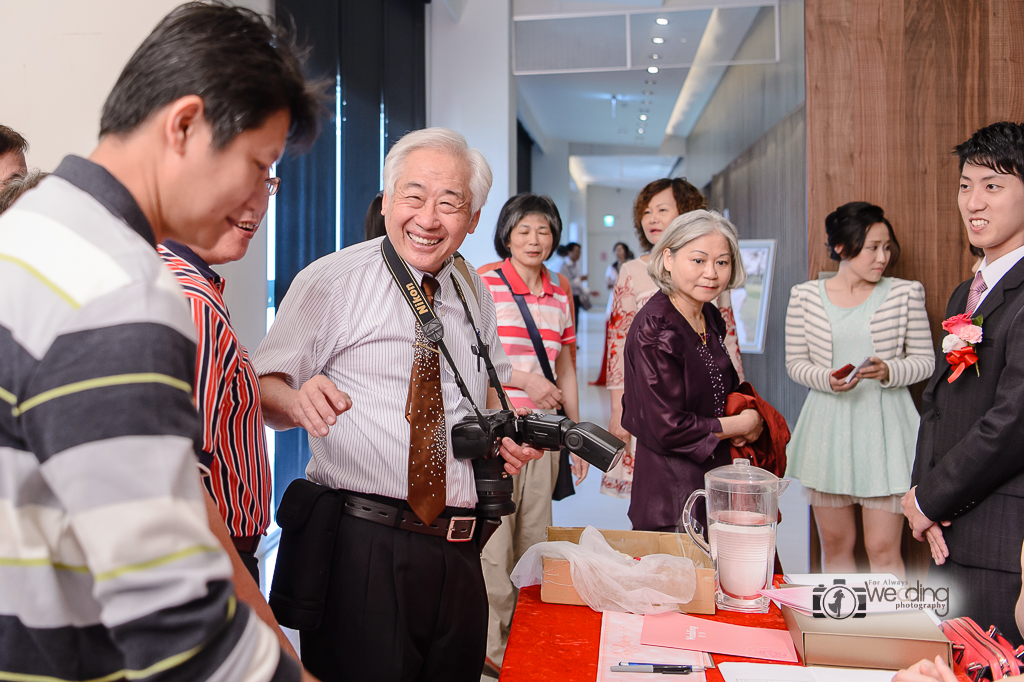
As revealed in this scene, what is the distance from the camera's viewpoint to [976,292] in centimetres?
204

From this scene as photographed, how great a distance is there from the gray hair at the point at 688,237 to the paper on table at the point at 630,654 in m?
1.15

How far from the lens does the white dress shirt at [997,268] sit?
189cm

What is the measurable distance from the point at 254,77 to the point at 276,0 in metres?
3.07

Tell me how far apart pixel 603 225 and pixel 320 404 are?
21.6 metres

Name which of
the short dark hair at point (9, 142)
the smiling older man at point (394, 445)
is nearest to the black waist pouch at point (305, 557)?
the smiling older man at point (394, 445)

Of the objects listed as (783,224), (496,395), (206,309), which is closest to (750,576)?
(496,395)

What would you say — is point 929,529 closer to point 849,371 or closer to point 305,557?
point 849,371

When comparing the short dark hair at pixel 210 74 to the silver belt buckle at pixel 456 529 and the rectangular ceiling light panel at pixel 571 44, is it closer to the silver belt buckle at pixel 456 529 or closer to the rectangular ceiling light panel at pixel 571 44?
the silver belt buckle at pixel 456 529

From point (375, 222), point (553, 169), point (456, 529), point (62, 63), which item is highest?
point (553, 169)

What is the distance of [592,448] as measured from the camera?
1.33 m

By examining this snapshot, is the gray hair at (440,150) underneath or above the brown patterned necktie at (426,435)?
above

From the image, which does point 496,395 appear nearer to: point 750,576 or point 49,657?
point 750,576

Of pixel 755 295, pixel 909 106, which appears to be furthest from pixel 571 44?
pixel 909 106

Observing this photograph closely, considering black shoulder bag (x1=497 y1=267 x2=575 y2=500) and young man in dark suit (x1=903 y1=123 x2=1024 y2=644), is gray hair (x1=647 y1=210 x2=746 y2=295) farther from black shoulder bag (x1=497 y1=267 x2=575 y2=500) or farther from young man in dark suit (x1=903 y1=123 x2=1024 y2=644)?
black shoulder bag (x1=497 y1=267 x2=575 y2=500)
